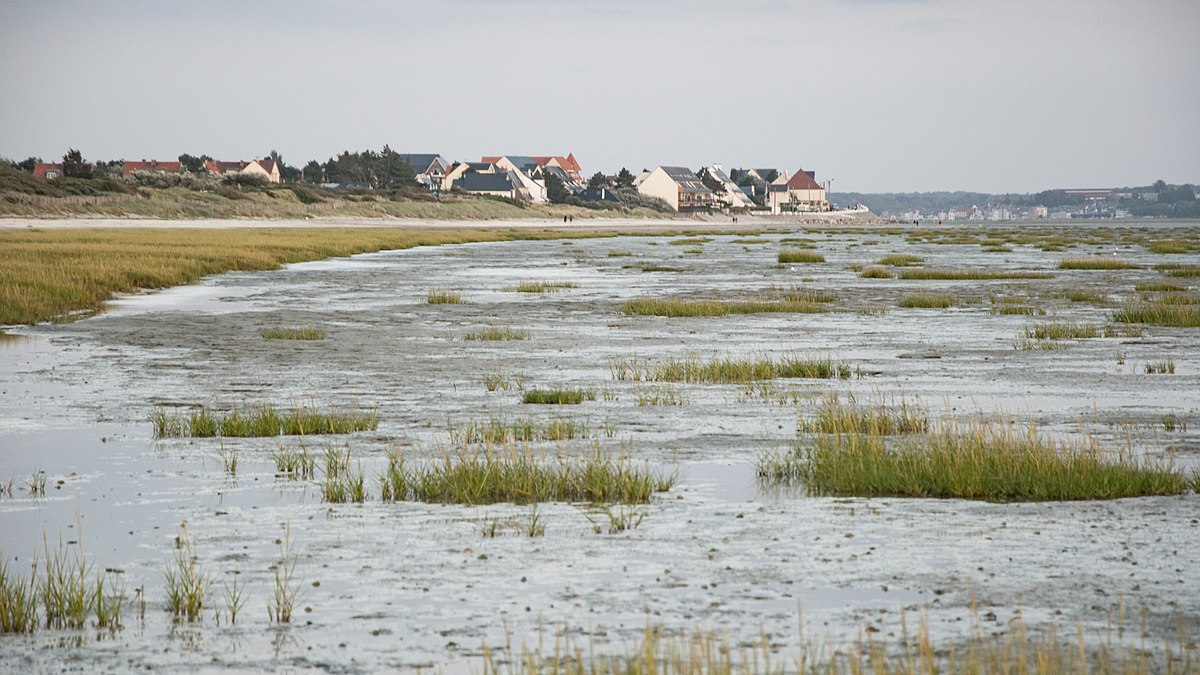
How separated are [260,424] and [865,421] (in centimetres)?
613

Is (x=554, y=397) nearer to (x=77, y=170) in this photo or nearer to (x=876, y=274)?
(x=876, y=274)

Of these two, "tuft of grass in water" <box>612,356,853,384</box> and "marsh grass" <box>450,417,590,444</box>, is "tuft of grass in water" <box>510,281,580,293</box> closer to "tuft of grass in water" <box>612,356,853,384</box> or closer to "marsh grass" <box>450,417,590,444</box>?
"tuft of grass in water" <box>612,356,853,384</box>

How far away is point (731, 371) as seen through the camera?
18250 mm

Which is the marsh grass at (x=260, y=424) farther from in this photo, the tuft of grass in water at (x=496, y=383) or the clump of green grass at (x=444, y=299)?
the clump of green grass at (x=444, y=299)

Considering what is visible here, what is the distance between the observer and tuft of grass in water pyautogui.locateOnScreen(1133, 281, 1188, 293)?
1411 inches

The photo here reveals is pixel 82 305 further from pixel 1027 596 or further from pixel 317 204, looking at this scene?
pixel 317 204

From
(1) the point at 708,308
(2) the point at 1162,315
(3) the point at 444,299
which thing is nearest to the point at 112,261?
(3) the point at 444,299

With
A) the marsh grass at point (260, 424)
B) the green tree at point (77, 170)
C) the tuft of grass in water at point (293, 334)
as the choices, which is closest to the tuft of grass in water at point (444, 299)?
the tuft of grass in water at point (293, 334)

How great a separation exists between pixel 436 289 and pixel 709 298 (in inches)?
326

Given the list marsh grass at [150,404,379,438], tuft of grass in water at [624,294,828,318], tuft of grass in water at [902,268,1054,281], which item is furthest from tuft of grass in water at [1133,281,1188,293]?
marsh grass at [150,404,379,438]

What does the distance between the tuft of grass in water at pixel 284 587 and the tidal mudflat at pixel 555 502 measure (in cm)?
3

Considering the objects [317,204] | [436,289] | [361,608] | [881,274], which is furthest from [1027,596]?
[317,204]

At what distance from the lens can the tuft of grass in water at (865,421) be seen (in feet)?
42.7

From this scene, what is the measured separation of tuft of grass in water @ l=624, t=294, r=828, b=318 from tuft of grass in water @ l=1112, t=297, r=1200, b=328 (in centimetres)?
658
